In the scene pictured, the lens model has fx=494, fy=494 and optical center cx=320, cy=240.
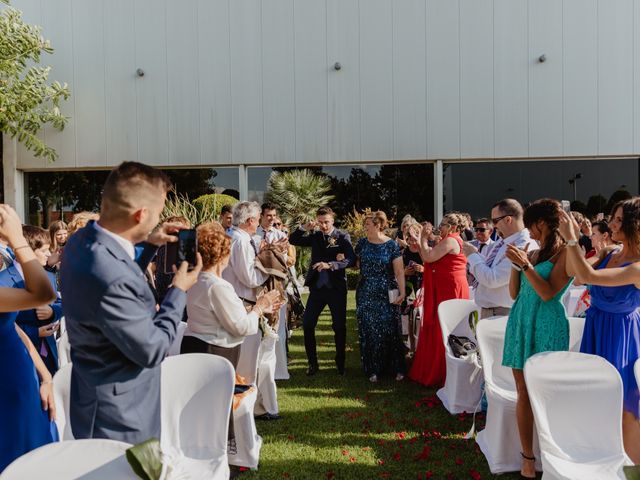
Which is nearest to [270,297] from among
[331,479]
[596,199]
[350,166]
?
[331,479]

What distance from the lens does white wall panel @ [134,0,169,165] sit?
1264 centimetres

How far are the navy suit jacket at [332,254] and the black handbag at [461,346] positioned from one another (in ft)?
5.70

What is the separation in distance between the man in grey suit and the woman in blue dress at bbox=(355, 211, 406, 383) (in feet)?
13.1

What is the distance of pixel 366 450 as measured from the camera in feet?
13.3

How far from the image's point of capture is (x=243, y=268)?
4.92 metres

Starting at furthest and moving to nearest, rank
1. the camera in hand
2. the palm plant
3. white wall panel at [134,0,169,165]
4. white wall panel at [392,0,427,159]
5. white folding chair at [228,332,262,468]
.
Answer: the palm plant, white wall panel at [134,0,169,165], white wall panel at [392,0,427,159], white folding chair at [228,332,262,468], the camera in hand

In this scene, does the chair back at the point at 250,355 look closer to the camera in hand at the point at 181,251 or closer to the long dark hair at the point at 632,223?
the camera in hand at the point at 181,251

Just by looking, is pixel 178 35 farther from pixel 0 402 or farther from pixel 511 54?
pixel 0 402

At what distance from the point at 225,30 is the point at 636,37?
9.88 metres

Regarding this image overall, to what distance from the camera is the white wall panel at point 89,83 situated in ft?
42.2

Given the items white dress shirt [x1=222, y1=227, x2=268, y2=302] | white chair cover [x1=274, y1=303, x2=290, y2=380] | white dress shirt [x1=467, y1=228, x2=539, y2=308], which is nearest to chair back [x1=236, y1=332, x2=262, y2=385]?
white dress shirt [x1=222, y1=227, x2=268, y2=302]

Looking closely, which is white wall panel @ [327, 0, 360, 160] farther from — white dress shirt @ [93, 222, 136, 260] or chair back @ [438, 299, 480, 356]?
white dress shirt @ [93, 222, 136, 260]

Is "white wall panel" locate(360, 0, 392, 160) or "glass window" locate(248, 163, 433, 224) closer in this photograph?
"white wall panel" locate(360, 0, 392, 160)

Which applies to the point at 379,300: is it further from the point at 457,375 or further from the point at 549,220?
the point at 549,220
